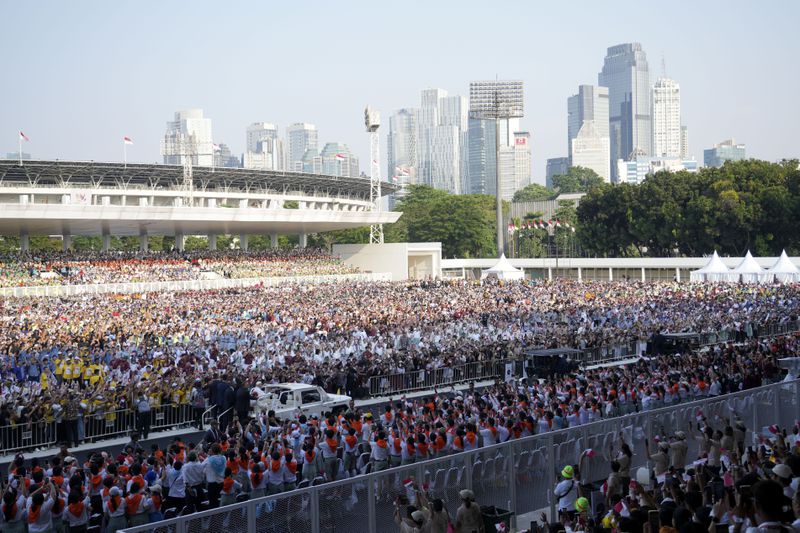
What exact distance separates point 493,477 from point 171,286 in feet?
145

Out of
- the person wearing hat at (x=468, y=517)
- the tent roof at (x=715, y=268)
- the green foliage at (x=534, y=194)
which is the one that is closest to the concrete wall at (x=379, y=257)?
the tent roof at (x=715, y=268)

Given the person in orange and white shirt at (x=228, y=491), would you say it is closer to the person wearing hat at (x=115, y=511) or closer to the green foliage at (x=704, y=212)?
the person wearing hat at (x=115, y=511)

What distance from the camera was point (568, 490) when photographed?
10609 millimetres

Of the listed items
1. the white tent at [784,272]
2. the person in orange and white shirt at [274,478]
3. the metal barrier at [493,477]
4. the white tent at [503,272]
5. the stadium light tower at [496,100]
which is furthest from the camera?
the stadium light tower at [496,100]

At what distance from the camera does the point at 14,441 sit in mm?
17703

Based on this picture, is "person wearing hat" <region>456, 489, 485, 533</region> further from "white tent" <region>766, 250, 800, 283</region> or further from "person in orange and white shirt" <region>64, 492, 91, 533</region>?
"white tent" <region>766, 250, 800, 283</region>

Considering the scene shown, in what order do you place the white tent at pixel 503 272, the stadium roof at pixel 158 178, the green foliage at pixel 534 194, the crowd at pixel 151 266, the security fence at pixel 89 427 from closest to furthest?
the security fence at pixel 89 427 < the crowd at pixel 151 266 < the white tent at pixel 503 272 < the stadium roof at pixel 158 178 < the green foliage at pixel 534 194

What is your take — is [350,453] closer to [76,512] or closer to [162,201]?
[76,512]

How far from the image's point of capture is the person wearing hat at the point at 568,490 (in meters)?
10.6

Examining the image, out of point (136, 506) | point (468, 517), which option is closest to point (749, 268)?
point (468, 517)

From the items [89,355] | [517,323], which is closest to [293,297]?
[517,323]

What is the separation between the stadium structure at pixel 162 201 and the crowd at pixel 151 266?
2.23 metres

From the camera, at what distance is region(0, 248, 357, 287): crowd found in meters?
50.7

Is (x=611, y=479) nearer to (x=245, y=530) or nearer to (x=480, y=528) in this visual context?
(x=480, y=528)
